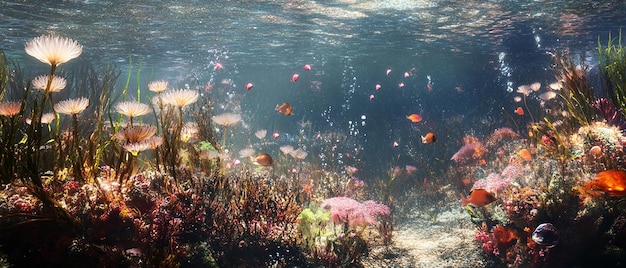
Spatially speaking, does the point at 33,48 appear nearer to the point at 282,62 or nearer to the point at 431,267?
the point at 431,267

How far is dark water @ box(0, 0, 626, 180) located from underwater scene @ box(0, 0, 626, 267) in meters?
0.18

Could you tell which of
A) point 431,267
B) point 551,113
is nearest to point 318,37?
point 551,113

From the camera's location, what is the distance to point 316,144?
17.8 m

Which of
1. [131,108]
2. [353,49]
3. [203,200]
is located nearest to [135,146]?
[131,108]

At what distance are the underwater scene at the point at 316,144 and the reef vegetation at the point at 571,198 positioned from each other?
0.11 feet

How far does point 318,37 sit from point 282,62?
10424mm

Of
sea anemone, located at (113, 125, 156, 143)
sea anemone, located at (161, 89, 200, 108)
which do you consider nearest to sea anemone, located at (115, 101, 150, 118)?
sea anemone, located at (113, 125, 156, 143)

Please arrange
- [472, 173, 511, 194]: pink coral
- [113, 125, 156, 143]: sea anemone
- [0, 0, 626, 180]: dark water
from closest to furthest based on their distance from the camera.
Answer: [113, 125, 156, 143]: sea anemone, [472, 173, 511, 194]: pink coral, [0, 0, 626, 180]: dark water

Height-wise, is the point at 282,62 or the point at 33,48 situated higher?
the point at 33,48

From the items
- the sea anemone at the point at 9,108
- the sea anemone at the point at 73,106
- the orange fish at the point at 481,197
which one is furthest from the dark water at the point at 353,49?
the sea anemone at the point at 9,108

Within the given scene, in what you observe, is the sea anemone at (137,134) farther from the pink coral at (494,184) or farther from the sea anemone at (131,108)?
the pink coral at (494,184)

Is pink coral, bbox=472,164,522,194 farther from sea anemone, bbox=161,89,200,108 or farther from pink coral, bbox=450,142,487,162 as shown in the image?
sea anemone, bbox=161,89,200,108

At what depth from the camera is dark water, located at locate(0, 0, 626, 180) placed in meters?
13.9

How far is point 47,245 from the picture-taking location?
3670mm
